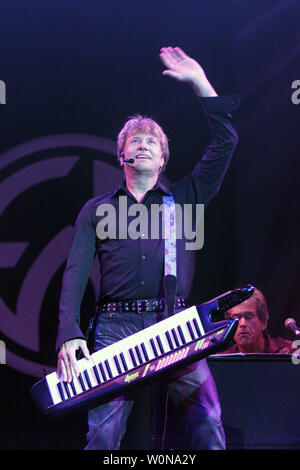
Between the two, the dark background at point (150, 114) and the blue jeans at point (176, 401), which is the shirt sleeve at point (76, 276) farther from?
the dark background at point (150, 114)

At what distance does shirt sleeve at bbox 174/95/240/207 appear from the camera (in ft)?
10.3

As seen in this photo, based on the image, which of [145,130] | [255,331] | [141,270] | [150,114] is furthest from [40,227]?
[255,331]

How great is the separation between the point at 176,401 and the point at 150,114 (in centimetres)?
232

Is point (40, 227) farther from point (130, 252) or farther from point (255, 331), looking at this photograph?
point (255, 331)

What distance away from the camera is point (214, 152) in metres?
3.21

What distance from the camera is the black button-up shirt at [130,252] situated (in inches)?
121

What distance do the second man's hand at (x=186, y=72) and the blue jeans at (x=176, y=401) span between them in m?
1.16

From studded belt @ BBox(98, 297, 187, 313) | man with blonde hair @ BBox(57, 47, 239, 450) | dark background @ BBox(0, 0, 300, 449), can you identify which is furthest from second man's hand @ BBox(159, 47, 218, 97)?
dark background @ BBox(0, 0, 300, 449)

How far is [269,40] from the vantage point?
503 centimetres

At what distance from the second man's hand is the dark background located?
1359 mm

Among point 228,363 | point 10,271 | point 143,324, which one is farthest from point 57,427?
point 143,324

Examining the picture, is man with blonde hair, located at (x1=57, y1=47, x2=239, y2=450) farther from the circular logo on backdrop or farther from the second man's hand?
the circular logo on backdrop
